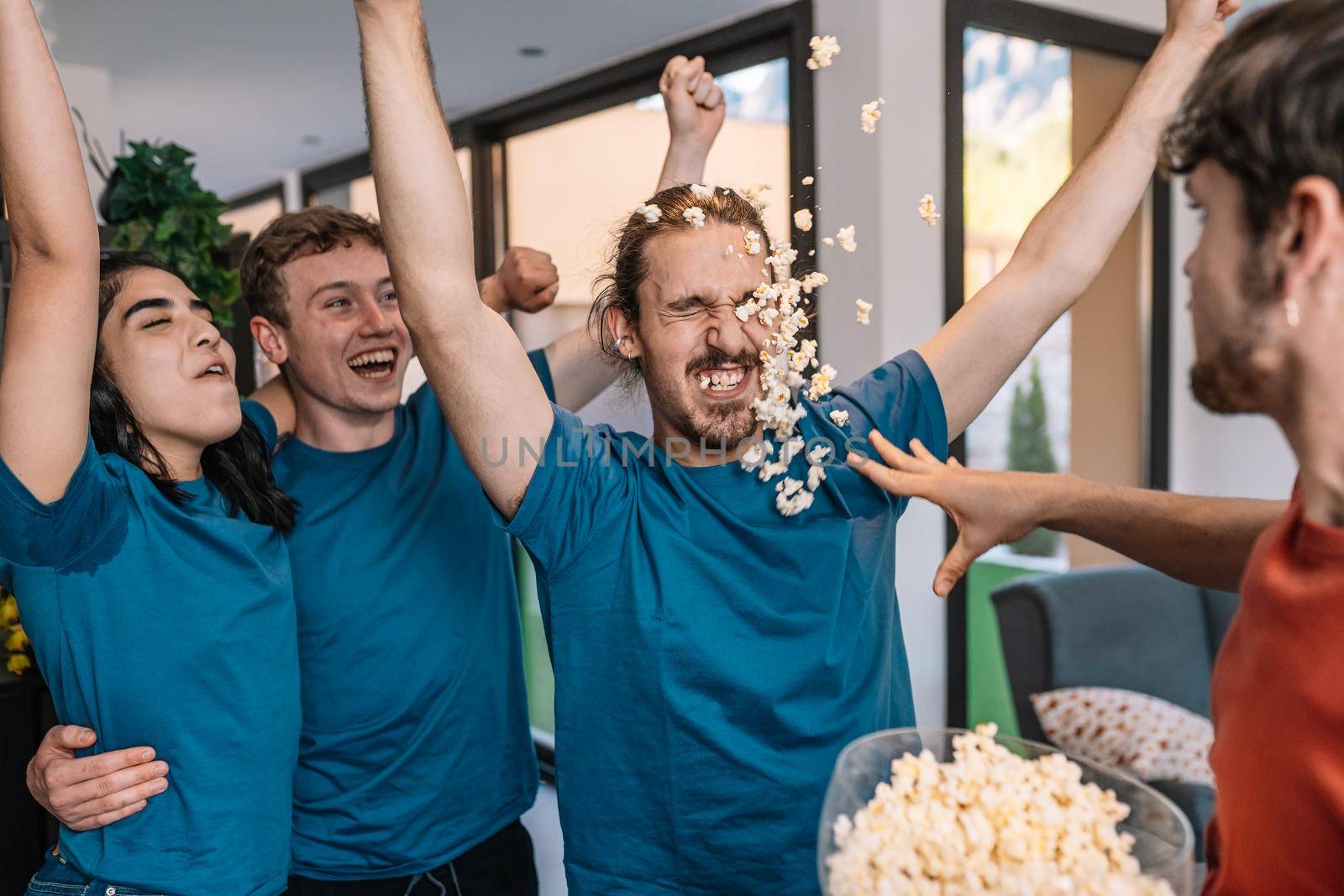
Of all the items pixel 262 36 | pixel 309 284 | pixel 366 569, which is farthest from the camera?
pixel 262 36

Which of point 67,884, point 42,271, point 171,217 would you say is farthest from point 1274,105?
point 171,217

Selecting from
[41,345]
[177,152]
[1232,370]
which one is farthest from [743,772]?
[177,152]

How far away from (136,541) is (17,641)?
Result: 2.31 ft

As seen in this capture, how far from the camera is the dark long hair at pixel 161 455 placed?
150 centimetres

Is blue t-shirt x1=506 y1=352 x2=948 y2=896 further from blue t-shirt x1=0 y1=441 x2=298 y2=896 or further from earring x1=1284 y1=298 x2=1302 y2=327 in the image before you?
earring x1=1284 y1=298 x2=1302 y2=327

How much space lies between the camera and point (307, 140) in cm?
511

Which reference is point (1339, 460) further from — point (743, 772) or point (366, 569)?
point (366, 569)

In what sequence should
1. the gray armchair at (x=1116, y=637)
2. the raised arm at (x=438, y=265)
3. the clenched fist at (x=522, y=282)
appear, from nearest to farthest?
the raised arm at (x=438, y=265) < the clenched fist at (x=522, y=282) < the gray armchair at (x=1116, y=637)

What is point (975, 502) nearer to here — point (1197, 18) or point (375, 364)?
point (1197, 18)

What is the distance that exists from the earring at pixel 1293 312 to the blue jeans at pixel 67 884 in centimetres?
141

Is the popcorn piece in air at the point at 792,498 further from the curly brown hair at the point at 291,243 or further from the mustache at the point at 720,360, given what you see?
the curly brown hair at the point at 291,243

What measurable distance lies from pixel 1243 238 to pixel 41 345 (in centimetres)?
120

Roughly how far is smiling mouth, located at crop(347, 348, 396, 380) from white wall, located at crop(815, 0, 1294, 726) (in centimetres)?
147

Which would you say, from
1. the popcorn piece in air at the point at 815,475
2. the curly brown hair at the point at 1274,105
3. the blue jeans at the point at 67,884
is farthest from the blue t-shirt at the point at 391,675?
the curly brown hair at the point at 1274,105
